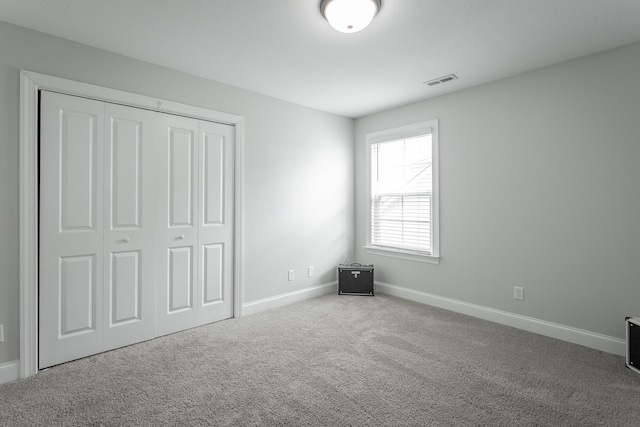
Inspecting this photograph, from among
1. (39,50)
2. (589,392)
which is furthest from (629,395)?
(39,50)

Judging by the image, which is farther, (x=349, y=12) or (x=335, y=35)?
(x=335, y=35)

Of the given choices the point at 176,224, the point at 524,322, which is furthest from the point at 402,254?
the point at 176,224

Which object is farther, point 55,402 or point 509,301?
point 509,301

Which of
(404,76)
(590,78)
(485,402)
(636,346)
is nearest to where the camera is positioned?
(485,402)

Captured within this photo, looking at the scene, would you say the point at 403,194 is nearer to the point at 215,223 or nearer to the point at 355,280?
the point at 355,280

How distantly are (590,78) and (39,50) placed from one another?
452 centimetres

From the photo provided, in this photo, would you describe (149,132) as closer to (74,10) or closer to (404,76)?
(74,10)

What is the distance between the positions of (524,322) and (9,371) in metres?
4.37

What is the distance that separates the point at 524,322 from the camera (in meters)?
3.17

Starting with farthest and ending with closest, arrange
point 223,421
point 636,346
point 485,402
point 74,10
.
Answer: point 636,346, point 74,10, point 485,402, point 223,421

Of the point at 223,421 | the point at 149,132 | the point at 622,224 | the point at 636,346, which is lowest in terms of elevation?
the point at 223,421

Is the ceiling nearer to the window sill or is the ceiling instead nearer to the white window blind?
the white window blind

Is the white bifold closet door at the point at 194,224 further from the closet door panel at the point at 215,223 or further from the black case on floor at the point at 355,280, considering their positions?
the black case on floor at the point at 355,280

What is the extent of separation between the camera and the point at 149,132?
292 centimetres
